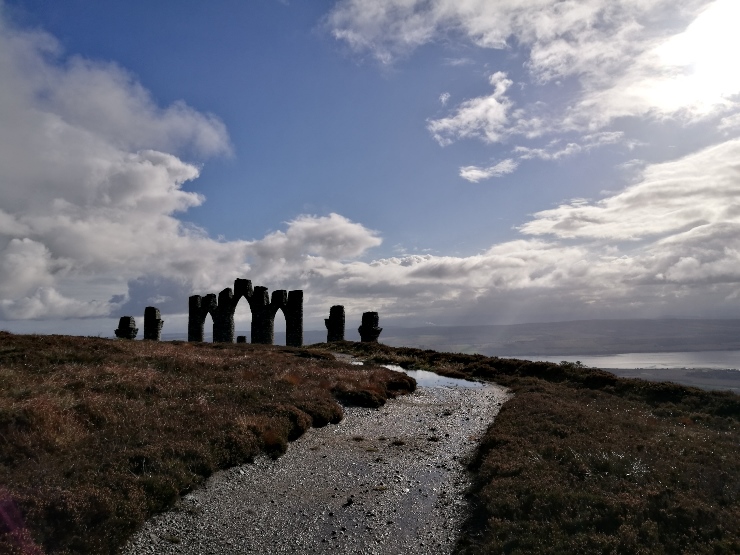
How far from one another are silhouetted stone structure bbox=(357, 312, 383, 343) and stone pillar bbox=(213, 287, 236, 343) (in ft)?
40.0

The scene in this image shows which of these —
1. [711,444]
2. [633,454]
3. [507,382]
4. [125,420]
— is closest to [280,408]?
[125,420]

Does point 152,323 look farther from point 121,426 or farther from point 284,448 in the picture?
point 284,448

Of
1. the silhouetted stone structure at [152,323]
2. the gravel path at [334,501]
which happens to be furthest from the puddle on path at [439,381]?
the silhouetted stone structure at [152,323]

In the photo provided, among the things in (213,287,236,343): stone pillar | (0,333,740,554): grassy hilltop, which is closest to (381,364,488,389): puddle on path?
(0,333,740,554): grassy hilltop

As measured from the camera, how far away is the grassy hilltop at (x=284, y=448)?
Result: 30.1 feet

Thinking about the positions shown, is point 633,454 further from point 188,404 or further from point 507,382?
point 507,382

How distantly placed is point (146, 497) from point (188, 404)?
6.50 m

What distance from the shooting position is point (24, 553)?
7.91 m

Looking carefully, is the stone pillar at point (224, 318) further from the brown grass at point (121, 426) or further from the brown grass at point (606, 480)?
the brown grass at point (606, 480)

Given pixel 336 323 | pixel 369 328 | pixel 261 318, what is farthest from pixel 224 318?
pixel 369 328

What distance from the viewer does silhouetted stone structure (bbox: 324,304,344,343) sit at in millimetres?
51844

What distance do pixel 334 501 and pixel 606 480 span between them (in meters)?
6.07

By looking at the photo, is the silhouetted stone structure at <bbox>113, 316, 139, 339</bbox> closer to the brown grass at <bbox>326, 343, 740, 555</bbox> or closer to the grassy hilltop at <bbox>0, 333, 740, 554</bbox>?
the grassy hilltop at <bbox>0, 333, 740, 554</bbox>

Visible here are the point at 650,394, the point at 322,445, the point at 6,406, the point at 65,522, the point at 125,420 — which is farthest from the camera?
the point at 650,394
